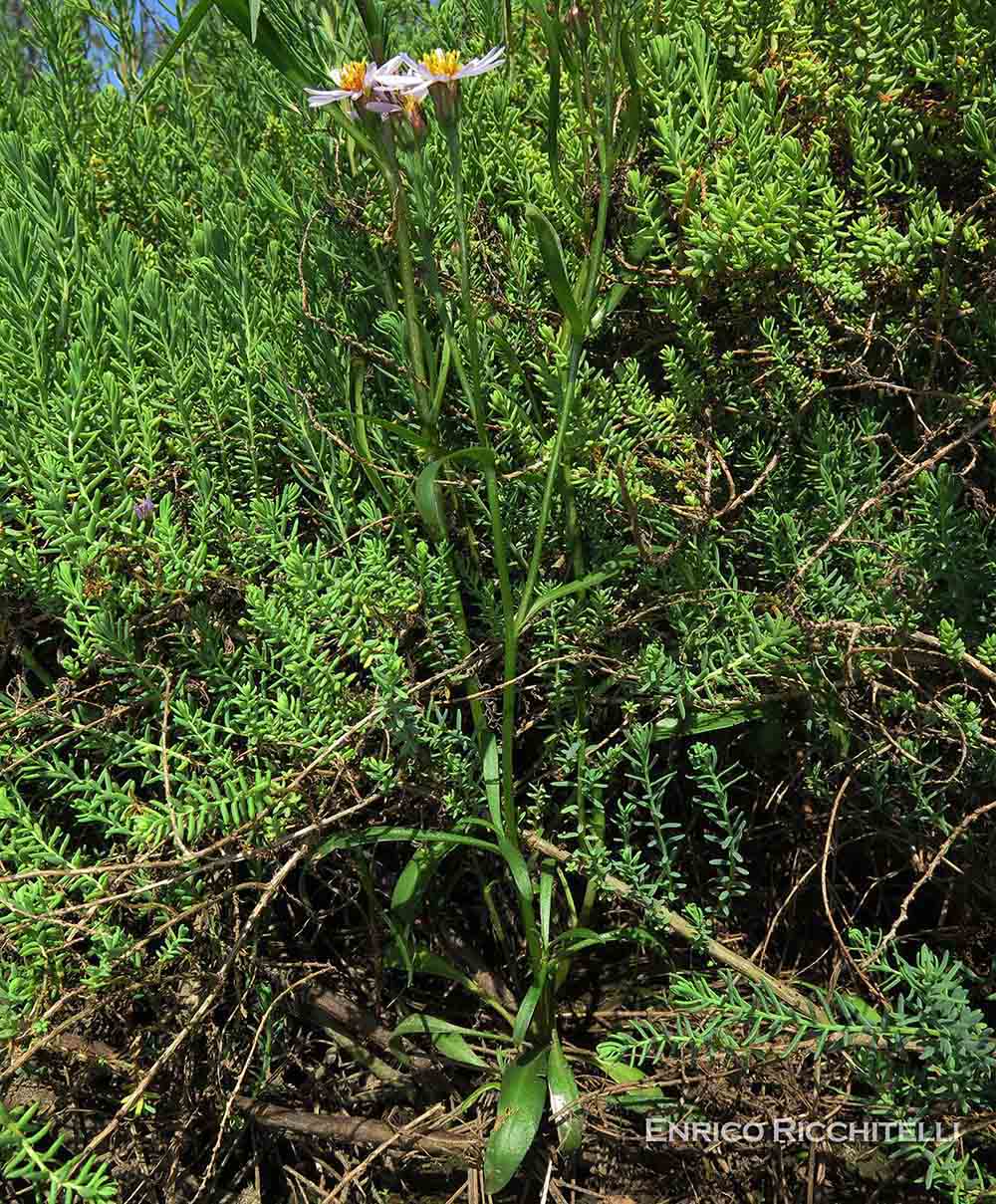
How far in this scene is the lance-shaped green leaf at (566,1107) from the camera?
5.04ft

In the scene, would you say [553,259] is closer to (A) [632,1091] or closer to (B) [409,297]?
(B) [409,297]

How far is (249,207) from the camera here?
213 cm

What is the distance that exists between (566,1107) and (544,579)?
0.80 m

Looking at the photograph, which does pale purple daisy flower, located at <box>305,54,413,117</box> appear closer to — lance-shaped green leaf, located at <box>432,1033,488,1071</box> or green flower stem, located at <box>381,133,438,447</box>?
green flower stem, located at <box>381,133,438,447</box>

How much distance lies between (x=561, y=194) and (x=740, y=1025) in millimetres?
1264

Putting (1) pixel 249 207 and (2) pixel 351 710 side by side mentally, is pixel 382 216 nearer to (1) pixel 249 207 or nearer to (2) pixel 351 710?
(1) pixel 249 207

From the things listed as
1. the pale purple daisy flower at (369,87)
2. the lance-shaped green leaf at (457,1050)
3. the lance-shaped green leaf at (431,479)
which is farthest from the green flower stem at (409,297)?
the lance-shaped green leaf at (457,1050)

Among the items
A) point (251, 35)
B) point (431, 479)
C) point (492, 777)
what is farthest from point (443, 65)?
point (492, 777)

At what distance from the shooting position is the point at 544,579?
1798mm

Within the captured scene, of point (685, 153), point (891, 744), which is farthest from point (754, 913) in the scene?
point (685, 153)

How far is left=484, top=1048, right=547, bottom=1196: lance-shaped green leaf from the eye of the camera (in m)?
1.48

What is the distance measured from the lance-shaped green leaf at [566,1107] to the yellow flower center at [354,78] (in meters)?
1.38

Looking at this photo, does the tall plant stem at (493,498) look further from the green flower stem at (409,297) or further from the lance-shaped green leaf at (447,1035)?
the lance-shaped green leaf at (447,1035)

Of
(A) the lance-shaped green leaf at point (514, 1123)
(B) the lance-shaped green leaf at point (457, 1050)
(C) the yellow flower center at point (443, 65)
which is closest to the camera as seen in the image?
(C) the yellow flower center at point (443, 65)
